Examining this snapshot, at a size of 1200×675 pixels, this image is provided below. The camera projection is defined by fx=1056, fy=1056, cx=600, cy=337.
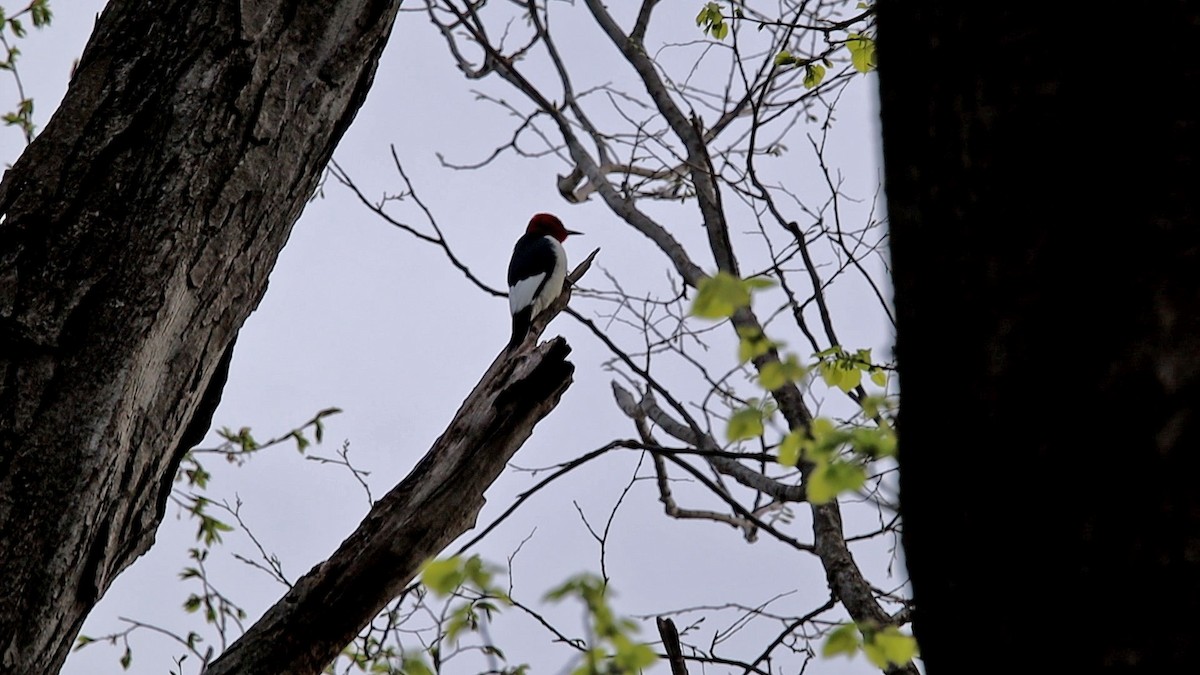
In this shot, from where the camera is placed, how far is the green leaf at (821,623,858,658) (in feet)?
3.95

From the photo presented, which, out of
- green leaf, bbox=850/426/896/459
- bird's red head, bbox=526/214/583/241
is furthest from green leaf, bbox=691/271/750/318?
bird's red head, bbox=526/214/583/241

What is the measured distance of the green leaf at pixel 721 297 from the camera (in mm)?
1109

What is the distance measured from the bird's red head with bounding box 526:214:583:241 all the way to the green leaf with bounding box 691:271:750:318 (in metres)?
7.76

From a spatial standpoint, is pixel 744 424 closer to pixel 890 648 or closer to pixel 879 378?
pixel 890 648

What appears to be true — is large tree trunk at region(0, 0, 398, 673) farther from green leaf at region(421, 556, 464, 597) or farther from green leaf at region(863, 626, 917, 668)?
green leaf at region(863, 626, 917, 668)

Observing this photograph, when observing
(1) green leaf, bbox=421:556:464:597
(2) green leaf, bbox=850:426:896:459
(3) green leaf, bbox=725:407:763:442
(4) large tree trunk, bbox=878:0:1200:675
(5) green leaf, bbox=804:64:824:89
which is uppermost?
(5) green leaf, bbox=804:64:824:89

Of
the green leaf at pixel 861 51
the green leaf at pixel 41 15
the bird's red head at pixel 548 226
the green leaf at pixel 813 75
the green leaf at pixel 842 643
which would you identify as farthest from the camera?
the bird's red head at pixel 548 226

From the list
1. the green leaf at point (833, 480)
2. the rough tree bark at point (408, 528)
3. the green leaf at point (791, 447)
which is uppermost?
the rough tree bark at point (408, 528)

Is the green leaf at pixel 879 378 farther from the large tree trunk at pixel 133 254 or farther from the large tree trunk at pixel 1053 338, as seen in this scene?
the large tree trunk at pixel 1053 338

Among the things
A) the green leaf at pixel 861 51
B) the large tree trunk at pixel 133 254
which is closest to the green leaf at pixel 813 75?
the green leaf at pixel 861 51

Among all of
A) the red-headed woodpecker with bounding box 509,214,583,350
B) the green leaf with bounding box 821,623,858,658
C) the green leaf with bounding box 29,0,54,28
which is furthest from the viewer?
the red-headed woodpecker with bounding box 509,214,583,350

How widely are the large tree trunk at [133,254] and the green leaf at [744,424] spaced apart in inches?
35.0

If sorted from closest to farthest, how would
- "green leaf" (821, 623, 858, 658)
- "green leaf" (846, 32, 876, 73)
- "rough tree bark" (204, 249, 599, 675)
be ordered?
"green leaf" (821, 623, 858, 658)
"rough tree bark" (204, 249, 599, 675)
"green leaf" (846, 32, 876, 73)

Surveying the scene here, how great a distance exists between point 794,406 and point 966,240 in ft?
10.9
